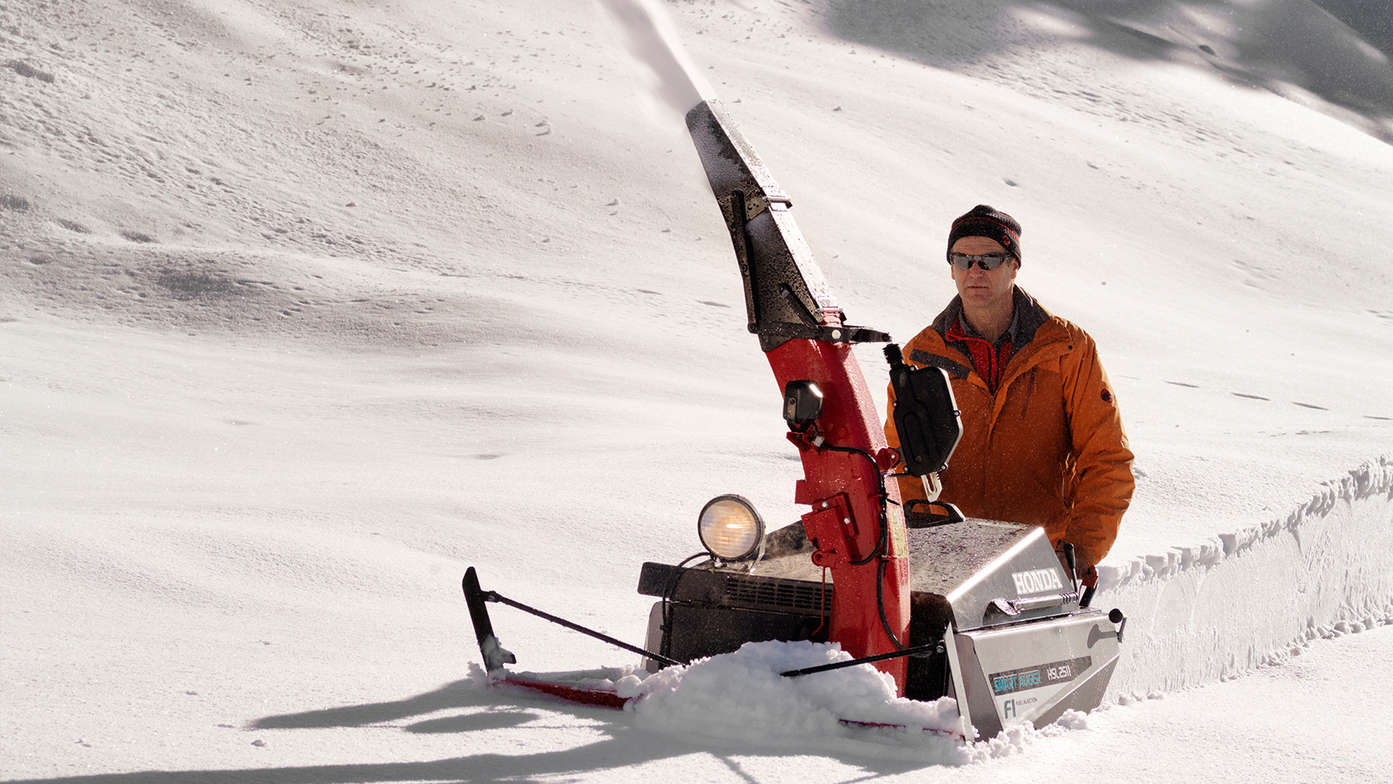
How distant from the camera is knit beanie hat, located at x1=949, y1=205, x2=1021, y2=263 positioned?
3.46 meters

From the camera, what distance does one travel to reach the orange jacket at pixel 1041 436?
11.3ft

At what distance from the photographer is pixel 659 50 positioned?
8.93 feet

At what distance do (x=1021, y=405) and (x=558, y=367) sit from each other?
6988mm

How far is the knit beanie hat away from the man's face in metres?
0.01

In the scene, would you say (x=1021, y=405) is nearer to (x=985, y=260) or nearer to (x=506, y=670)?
(x=985, y=260)

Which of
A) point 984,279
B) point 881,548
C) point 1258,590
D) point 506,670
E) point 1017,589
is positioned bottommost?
point 1258,590

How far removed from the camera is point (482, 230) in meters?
15.7

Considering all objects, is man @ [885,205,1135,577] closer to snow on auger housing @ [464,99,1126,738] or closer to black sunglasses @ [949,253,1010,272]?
black sunglasses @ [949,253,1010,272]

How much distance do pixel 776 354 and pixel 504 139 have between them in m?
16.0

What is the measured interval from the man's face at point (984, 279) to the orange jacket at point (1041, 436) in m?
A: 0.06

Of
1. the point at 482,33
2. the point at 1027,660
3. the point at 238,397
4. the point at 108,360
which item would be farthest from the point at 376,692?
the point at 482,33

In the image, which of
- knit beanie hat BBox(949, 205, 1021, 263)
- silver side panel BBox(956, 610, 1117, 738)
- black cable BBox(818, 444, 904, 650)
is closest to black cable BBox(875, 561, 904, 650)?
black cable BBox(818, 444, 904, 650)

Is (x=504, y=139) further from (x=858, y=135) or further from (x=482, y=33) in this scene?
(x=858, y=135)

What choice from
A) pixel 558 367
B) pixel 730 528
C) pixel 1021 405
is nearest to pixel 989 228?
pixel 1021 405
